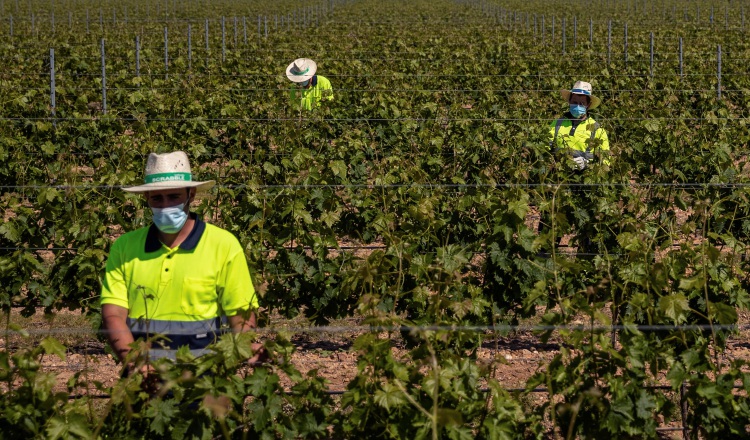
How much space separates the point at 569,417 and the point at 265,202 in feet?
8.63

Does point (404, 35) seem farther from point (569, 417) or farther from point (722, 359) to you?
point (569, 417)

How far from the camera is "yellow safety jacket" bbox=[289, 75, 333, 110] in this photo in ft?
32.9

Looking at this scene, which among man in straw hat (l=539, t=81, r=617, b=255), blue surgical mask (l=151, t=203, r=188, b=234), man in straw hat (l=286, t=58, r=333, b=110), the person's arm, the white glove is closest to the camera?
the person's arm

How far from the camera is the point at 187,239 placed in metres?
3.75

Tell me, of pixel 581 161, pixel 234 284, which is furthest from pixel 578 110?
pixel 234 284

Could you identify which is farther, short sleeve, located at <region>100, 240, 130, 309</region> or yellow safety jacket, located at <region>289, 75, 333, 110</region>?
yellow safety jacket, located at <region>289, 75, 333, 110</region>

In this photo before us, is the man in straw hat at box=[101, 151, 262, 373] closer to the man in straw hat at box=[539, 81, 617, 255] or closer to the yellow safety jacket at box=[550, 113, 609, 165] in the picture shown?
the man in straw hat at box=[539, 81, 617, 255]

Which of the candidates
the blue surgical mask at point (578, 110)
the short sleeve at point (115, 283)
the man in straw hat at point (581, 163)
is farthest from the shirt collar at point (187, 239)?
the blue surgical mask at point (578, 110)

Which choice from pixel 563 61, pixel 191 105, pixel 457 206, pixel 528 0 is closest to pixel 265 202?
pixel 457 206

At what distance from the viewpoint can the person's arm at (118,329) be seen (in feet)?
11.7

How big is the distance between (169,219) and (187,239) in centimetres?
10

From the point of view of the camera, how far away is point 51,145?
8758 mm

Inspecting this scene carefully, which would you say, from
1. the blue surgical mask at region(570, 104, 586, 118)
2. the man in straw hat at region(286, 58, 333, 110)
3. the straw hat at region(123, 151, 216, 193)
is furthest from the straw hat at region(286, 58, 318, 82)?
the straw hat at region(123, 151, 216, 193)

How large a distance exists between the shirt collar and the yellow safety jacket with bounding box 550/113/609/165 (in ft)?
12.2
